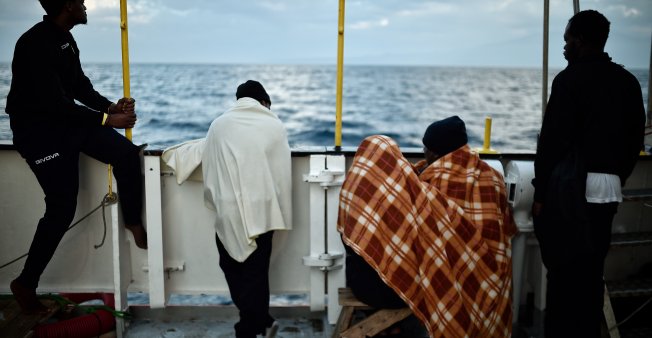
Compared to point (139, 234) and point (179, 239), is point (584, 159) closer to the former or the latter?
point (179, 239)

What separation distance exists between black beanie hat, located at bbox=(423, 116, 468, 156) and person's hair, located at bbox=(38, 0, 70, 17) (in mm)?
1896

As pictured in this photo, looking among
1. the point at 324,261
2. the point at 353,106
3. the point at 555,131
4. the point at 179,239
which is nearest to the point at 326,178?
the point at 324,261

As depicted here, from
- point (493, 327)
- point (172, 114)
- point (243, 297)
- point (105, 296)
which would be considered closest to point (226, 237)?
point (243, 297)

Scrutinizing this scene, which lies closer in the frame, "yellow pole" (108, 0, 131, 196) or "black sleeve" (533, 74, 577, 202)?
"black sleeve" (533, 74, 577, 202)

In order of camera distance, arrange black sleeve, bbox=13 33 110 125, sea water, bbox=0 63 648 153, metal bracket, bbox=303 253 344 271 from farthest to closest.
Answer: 1. sea water, bbox=0 63 648 153
2. metal bracket, bbox=303 253 344 271
3. black sleeve, bbox=13 33 110 125

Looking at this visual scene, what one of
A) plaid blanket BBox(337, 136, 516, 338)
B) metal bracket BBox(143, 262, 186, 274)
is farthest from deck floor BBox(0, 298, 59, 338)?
plaid blanket BBox(337, 136, 516, 338)

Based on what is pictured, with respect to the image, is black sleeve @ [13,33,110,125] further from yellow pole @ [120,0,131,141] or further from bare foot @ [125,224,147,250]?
bare foot @ [125,224,147,250]

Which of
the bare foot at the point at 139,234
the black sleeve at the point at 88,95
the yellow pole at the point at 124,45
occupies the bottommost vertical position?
the bare foot at the point at 139,234

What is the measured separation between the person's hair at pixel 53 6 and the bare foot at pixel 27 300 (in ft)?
4.51

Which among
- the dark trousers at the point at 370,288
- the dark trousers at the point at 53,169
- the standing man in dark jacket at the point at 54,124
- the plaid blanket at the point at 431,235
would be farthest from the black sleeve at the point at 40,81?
the dark trousers at the point at 370,288

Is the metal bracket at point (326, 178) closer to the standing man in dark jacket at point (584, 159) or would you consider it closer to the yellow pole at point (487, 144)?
the yellow pole at point (487, 144)

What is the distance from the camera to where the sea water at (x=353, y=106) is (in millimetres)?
23938

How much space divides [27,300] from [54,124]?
926mm

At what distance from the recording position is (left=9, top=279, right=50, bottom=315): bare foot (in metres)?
3.10
